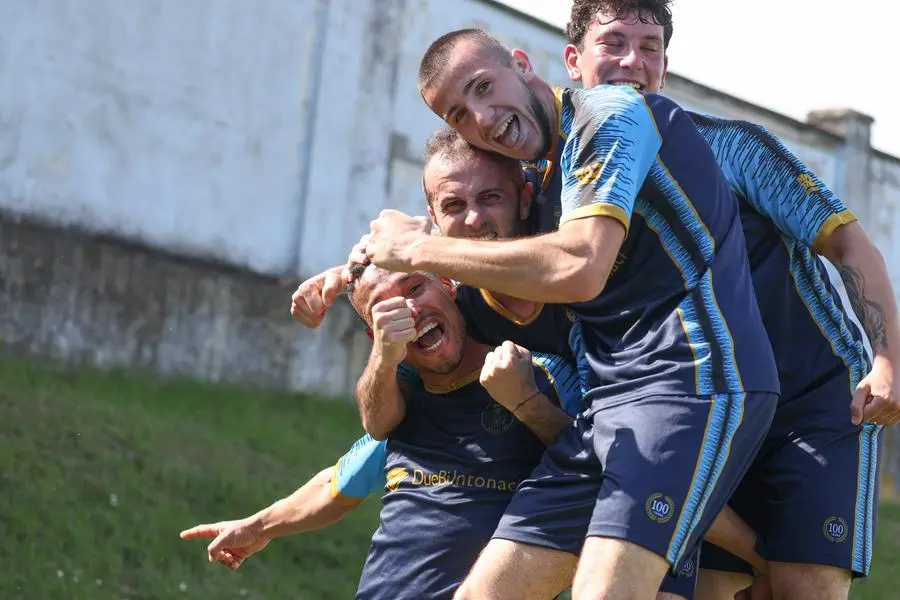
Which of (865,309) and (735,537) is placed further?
(735,537)

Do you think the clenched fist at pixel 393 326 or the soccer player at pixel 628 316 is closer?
the soccer player at pixel 628 316

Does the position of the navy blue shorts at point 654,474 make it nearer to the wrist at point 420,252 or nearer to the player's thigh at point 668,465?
the player's thigh at point 668,465

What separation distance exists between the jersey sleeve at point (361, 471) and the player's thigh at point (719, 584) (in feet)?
3.58

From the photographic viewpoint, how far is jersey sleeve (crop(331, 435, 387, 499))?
4.88m

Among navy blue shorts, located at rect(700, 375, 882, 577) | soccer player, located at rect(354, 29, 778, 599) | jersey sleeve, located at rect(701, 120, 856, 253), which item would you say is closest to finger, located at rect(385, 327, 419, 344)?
soccer player, located at rect(354, 29, 778, 599)

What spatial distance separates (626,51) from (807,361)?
45.0 inches

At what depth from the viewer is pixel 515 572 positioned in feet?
12.8

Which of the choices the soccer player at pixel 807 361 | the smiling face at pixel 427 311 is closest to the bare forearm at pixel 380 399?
the smiling face at pixel 427 311

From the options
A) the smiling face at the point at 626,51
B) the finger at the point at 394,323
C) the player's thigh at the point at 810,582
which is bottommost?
the player's thigh at the point at 810,582

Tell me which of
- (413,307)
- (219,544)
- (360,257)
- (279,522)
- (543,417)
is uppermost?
(360,257)

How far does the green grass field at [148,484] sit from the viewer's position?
334 inches

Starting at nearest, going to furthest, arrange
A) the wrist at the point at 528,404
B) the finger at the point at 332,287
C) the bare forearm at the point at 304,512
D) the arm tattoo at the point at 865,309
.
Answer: the wrist at the point at 528,404 < the arm tattoo at the point at 865,309 < the finger at the point at 332,287 < the bare forearm at the point at 304,512

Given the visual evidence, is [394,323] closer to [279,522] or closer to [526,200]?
[526,200]

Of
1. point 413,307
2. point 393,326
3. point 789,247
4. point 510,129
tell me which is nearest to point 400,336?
point 393,326
